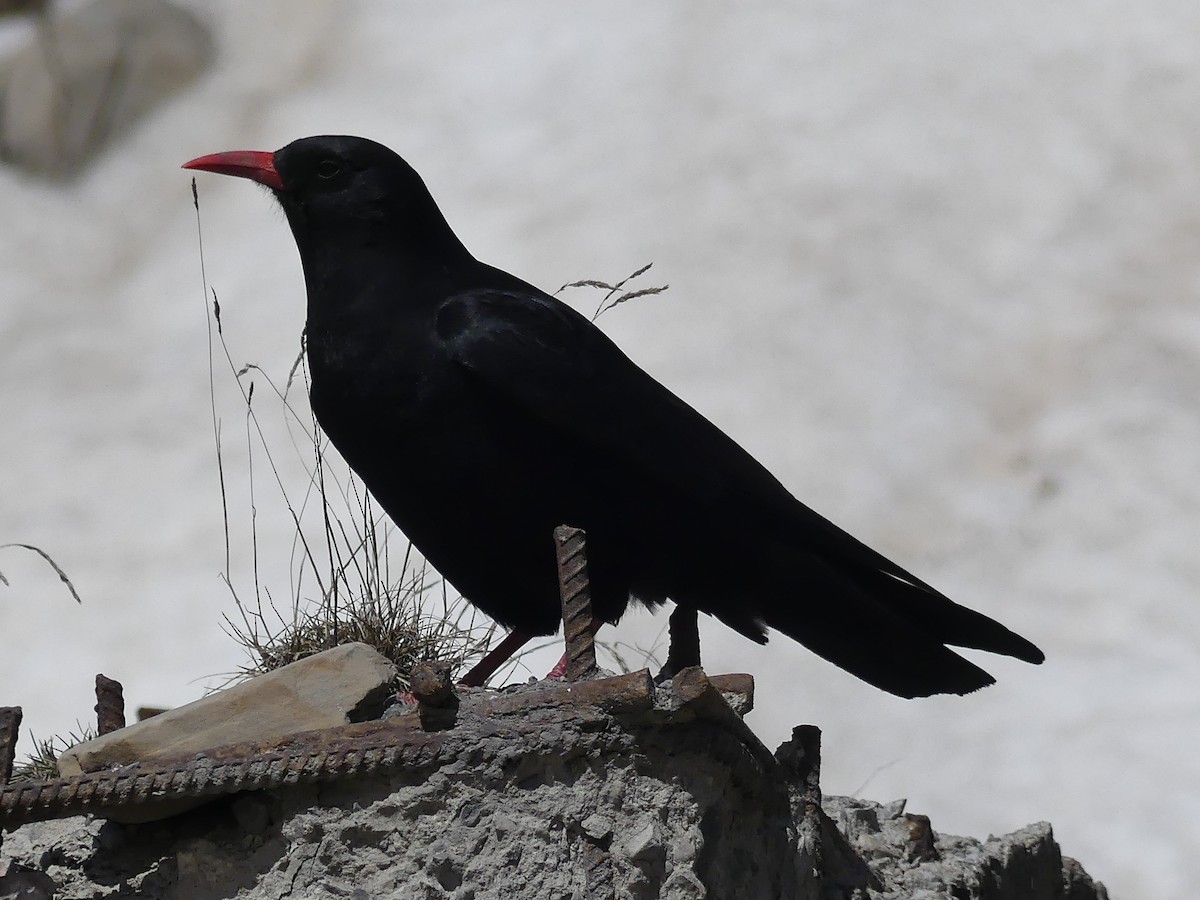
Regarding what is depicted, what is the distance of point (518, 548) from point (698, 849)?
89 centimetres

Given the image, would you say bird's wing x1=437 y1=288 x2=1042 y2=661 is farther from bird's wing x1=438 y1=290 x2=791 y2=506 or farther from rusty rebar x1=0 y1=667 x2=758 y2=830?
rusty rebar x1=0 y1=667 x2=758 y2=830

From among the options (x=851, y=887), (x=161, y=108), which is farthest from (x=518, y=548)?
(x=161, y=108)

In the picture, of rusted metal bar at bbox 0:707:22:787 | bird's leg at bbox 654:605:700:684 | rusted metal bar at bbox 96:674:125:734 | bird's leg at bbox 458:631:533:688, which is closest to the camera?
rusted metal bar at bbox 0:707:22:787

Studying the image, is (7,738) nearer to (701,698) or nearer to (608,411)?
(701,698)

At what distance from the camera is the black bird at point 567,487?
3014 mm

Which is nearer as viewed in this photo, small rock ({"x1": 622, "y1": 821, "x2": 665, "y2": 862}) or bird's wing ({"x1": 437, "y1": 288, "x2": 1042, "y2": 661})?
small rock ({"x1": 622, "y1": 821, "x2": 665, "y2": 862})

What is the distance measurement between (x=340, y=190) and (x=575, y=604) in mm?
1507

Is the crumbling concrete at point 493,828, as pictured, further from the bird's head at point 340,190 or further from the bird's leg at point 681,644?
the bird's head at point 340,190

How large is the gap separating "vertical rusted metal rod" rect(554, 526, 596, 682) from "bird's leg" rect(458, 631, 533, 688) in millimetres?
920

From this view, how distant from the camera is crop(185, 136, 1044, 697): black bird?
3.01 m

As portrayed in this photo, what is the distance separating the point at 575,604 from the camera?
2.33 m

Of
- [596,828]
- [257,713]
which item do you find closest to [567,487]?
[257,713]

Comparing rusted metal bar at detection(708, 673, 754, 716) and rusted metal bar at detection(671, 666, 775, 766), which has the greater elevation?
rusted metal bar at detection(708, 673, 754, 716)

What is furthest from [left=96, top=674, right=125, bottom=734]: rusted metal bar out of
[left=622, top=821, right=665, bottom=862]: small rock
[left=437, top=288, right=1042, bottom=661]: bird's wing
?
[left=622, top=821, right=665, bottom=862]: small rock
